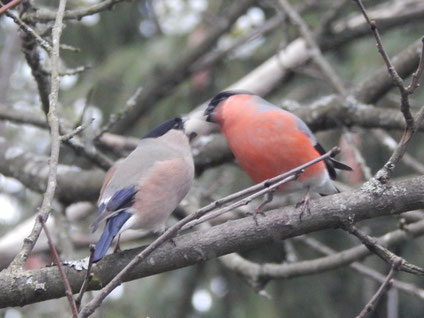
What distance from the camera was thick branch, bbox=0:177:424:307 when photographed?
2.61 metres

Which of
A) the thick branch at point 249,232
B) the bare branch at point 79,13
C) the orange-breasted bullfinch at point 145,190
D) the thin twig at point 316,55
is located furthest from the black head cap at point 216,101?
the thick branch at point 249,232

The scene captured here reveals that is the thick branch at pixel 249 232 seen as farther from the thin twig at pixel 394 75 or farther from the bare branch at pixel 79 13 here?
the bare branch at pixel 79 13

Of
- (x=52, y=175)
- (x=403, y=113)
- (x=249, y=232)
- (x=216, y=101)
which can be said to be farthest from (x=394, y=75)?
(x=216, y=101)

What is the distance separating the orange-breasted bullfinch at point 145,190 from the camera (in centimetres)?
311

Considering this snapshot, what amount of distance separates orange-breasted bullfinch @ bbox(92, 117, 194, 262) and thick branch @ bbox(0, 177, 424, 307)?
262mm

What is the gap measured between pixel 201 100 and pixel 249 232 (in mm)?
4225

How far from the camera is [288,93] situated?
672 cm

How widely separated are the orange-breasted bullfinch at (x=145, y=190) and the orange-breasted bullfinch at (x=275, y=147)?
34 cm

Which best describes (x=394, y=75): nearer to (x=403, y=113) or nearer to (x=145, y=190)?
(x=403, y=113)

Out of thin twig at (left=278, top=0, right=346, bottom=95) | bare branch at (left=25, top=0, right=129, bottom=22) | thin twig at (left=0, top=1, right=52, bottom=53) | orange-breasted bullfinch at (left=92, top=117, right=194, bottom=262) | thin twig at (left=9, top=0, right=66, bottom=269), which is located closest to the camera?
thin twig at (left=9, top=0, right=66, bottom=269)

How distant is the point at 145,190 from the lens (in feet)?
10.6

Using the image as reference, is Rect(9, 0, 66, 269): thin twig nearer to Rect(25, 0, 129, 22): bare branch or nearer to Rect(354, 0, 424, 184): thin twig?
Rect(25, 0, 129, 22): bare branch

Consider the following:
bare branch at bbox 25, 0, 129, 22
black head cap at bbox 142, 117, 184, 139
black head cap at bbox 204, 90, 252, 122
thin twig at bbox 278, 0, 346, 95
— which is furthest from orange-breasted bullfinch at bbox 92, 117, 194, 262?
thin twig at bbox 278, 0, 346, 95

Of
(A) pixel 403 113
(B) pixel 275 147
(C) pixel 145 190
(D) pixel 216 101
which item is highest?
(D) pixel 216 101
